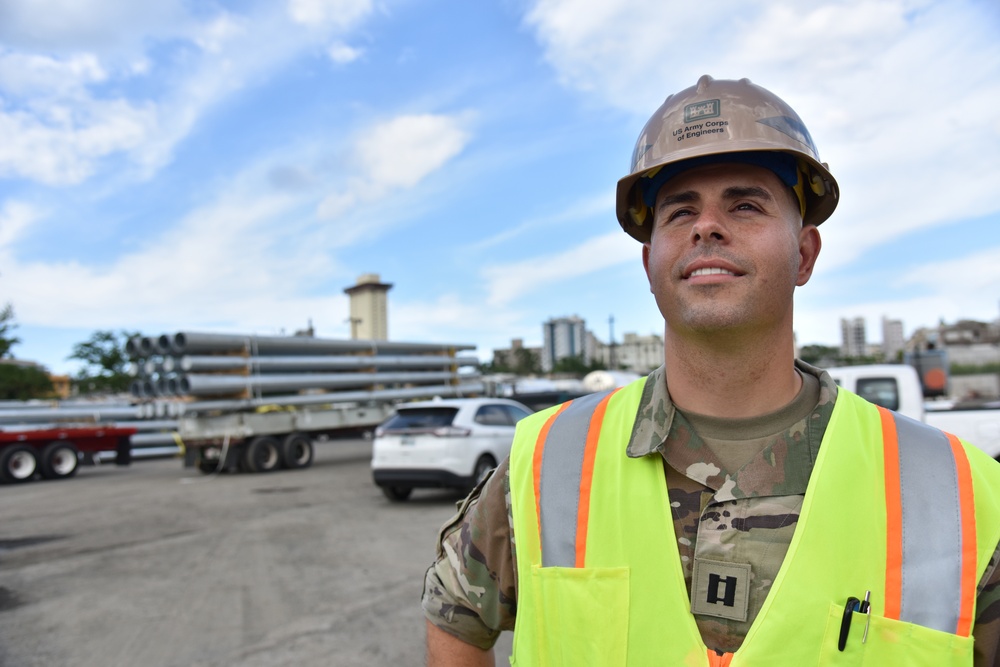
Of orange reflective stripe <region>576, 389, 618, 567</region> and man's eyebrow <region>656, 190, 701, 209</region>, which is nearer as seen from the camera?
orange reflective stripe <region>576, 389, 618, 567</region>

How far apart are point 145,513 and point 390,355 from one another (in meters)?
9.46

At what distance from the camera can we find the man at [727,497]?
1329 mm

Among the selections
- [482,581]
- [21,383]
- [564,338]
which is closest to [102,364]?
[21,383]

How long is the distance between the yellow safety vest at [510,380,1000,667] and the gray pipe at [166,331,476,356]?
14665 millimetres

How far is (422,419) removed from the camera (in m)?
11.1

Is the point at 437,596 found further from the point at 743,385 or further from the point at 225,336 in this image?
the point at 225,336

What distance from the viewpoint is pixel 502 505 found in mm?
1672

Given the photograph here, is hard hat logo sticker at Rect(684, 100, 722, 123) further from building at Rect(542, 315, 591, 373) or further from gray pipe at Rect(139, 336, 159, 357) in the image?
Result: building at Rect(542, 315, 591, 373)

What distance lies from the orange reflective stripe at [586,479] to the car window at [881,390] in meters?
9.45

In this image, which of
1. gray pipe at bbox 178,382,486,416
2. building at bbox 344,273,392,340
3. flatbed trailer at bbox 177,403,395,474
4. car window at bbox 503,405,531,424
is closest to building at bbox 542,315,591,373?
building at bbox 344,273,392,340

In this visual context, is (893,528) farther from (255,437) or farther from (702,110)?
(255,437)

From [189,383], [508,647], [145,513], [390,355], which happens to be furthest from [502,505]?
[390,355]

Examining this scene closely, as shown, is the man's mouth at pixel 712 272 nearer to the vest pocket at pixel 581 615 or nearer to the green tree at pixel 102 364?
the vest pocket at pixel 581 615

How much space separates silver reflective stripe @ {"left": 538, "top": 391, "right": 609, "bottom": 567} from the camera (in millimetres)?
1536
